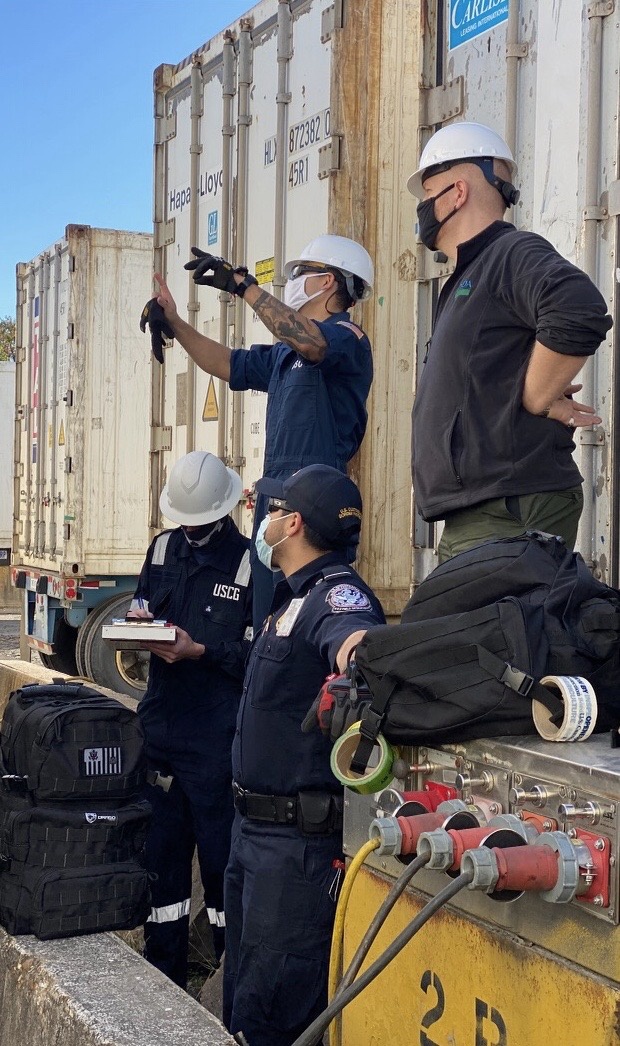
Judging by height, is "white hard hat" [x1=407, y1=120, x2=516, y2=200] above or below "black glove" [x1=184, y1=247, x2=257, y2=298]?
above

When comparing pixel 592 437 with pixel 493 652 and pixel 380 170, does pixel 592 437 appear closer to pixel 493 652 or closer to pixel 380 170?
pixel 493 652

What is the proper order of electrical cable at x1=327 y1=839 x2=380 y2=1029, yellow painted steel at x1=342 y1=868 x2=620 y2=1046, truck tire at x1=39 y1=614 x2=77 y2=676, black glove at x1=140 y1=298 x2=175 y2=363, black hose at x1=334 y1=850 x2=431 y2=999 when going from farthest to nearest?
truck tire at x1=39 y1=614 x2=77 y2=676 → black glove at x1=140 y1=298 x2=175 y2=363 → electrical cable at x1=327 y1=839 x2=380 y2=1029 → black hose at x1=334 y1=850 x2=431 y2=999 → yellow painted steel at x1=342 y1=868 x2=620 y2=1046

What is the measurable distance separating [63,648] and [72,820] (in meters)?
7.32

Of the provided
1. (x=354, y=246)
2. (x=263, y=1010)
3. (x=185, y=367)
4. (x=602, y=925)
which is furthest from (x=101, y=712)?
(x=185, y=367)

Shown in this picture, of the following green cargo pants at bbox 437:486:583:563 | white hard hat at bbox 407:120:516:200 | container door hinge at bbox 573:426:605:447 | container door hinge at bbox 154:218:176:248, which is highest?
container door hinge at bbox 154:218:176:248

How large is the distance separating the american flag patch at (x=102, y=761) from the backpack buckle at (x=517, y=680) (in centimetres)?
228

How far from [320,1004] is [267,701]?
0.82 metres

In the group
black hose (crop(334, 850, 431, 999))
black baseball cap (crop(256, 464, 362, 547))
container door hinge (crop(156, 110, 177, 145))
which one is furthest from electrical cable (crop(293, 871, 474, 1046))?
container door hinge (crop(156, 110, 177, 145))

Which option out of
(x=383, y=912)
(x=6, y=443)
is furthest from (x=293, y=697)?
(x=6, y=443)

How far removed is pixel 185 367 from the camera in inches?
290

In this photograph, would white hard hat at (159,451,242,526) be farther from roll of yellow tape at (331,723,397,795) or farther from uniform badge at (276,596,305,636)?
roll of yellow tape at (331,723,397,795)

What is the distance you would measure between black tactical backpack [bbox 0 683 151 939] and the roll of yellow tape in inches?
71.1

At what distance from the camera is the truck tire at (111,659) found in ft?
34.1

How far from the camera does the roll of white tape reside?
1.90 meters
